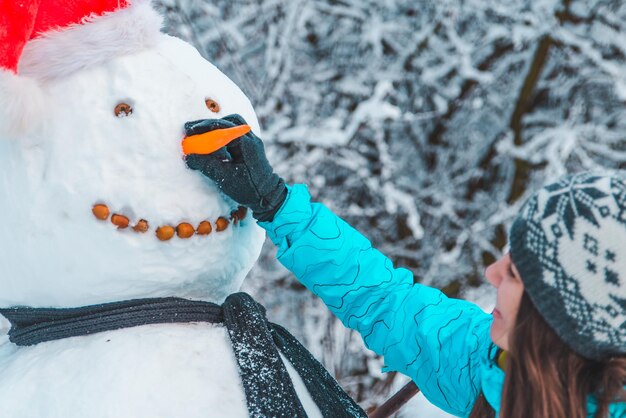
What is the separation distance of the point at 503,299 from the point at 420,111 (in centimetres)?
296

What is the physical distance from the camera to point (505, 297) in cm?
94

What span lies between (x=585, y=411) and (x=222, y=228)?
552 millimetres

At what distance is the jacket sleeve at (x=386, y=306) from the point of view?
1.13 m

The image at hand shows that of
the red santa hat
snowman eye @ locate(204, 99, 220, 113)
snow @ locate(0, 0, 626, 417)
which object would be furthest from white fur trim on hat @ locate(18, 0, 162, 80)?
snow @ locate(0, 0, 626, 417)

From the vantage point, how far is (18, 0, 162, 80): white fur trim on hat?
39.4 inches

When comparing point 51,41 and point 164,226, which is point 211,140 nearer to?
point 164,226

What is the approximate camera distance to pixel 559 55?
3770 millimetres

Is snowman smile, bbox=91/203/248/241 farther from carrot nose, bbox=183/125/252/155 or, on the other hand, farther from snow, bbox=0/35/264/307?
carrot nose, bbox=183/125/252/155

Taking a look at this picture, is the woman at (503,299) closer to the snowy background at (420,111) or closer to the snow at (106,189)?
the snow at (106,189)

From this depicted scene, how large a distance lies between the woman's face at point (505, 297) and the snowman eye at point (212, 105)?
46 cm

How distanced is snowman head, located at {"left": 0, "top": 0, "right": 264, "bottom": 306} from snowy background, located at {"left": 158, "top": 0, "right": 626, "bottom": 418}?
244 cm

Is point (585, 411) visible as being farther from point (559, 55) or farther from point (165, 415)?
point (559, 55)

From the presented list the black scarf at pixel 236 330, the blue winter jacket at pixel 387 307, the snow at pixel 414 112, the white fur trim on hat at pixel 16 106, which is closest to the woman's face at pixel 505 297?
the blue winter jacket at pixel 387 307

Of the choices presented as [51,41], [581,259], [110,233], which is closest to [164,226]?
[110,233]
